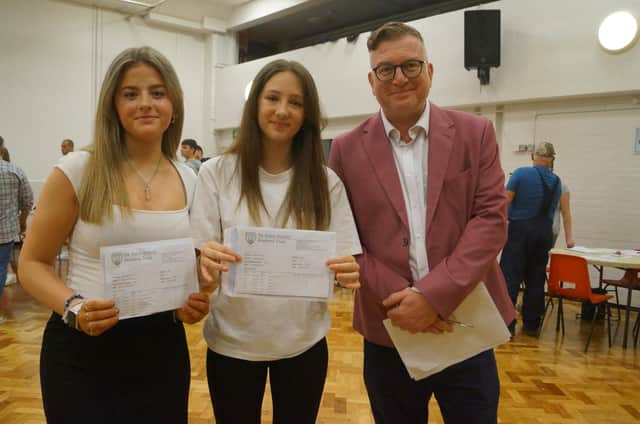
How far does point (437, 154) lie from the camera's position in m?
1.57

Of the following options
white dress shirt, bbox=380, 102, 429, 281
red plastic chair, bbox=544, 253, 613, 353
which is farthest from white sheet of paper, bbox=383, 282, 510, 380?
red plastic chair, bbox=544, 253, 613, 353

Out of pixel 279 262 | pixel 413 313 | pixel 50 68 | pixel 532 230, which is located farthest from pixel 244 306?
pixel 50 68

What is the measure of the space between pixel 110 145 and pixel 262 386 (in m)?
0.89

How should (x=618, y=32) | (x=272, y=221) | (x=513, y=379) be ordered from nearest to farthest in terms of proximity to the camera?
1. (x=272, y=221)
2. (x=513, y=379)
3. (x=618, y=32)

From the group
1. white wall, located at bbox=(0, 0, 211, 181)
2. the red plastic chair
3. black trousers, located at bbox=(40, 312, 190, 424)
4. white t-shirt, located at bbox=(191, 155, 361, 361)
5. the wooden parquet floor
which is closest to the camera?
black trousers, located at bbox=(40, 312, 190, 424)

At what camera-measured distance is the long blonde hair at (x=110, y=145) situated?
4.47 feet

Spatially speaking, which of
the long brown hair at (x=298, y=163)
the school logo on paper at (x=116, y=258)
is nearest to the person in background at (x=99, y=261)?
the school logo on paper at (x=116, y=258)

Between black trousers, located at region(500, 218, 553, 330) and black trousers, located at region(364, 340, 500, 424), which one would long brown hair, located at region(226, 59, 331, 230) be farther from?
black trousers, located at region(500, 218, 553, 330)

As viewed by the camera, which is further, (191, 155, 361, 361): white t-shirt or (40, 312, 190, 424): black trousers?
(191, 155, 361, 361): white t-shirt

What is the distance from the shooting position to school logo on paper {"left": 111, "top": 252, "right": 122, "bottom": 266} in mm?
1241

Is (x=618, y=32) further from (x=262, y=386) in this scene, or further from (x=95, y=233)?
(x=95, y=233)

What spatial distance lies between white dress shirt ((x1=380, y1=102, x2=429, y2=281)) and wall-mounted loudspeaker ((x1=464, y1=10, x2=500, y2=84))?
571 centimetres

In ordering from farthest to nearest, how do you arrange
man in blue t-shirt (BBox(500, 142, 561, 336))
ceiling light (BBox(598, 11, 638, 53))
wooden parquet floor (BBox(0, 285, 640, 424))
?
ceiling light (BBox(598, 11, 638, 53)) < man in blue t-shirt (BBox(500, 142, 561, 336)) < wooden parquet floor (BBox(0, 285, 640, 424))

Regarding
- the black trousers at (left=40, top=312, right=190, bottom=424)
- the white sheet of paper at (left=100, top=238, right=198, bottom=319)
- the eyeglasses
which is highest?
the eyeglasses
